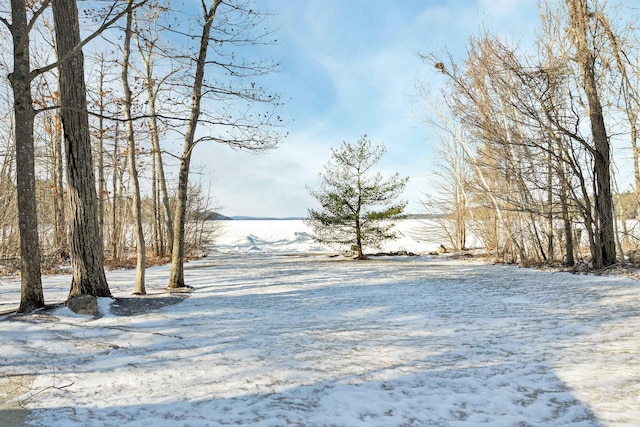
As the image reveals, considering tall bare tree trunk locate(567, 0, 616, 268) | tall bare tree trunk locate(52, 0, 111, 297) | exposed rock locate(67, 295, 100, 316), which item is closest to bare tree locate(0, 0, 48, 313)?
exposed rock locate(67, 295, 100, 316)

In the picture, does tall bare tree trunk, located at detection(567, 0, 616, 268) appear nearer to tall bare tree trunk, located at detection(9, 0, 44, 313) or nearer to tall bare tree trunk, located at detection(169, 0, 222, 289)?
tall bare tree trunk, located at detection(169, 0, 222, 289)

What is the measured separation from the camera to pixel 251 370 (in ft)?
10.9

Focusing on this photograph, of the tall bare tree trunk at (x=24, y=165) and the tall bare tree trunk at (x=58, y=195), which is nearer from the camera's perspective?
the tall bare tree trunk at (x=24, y=165)

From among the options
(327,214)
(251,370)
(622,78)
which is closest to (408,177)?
(327,214)

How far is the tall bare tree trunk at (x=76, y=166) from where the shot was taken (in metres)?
5.71

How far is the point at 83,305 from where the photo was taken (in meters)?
5.28

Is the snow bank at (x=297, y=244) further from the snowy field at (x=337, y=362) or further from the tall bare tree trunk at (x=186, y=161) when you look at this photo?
the snowy field at (x=337, y=362)

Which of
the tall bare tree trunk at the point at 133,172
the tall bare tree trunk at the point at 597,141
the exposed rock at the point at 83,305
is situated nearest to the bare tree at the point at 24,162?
the exposed rock at the point at 83,305

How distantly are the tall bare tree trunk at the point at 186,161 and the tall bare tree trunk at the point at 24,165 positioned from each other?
299cm

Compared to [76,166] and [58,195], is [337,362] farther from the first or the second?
[58,195]

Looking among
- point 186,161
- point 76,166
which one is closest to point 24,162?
point 76,166

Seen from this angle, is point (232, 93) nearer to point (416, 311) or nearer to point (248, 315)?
point (248, 315)

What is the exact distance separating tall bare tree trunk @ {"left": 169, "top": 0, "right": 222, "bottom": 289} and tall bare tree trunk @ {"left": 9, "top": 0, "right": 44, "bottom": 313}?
9.79 feet

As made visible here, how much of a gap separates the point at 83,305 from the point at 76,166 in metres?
2.07
